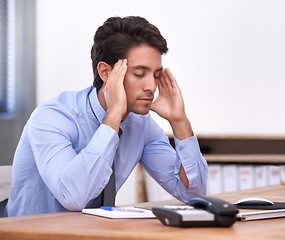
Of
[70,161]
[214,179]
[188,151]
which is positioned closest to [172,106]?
[188,151]

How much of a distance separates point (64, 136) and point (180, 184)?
479 mm

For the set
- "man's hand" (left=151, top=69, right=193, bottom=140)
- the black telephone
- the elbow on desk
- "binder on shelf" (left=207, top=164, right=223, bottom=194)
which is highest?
"man's hand" (left=151, top=69, right=193, bottom=140)

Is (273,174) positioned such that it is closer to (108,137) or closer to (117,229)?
(108,137)

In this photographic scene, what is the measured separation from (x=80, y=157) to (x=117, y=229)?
0.51 meters

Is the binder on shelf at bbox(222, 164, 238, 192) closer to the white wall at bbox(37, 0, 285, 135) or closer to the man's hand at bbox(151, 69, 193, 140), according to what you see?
the white wall at bbox(37, 0, 285, 135)

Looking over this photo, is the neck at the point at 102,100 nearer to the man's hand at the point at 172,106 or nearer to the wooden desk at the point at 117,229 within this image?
the man's hand at the point at 172,106

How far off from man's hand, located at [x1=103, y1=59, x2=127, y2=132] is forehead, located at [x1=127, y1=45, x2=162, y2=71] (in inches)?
1.4

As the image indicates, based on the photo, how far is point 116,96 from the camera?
1742mm

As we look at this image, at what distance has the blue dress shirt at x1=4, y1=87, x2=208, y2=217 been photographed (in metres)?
1.53

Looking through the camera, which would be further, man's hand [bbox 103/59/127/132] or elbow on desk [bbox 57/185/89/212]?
man's hand [bbox 103/59/127/132]

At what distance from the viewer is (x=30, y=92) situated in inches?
146

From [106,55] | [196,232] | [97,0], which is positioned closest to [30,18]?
[97,0]

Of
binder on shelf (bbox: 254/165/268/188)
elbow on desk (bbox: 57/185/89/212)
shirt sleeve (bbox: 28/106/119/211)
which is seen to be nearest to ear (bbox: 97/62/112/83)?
shirt sleeve (bbox: 28/106/119/211)

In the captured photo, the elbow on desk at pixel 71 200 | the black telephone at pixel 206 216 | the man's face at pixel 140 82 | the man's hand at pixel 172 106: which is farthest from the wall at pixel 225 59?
the black telephone at pixel 206 216
